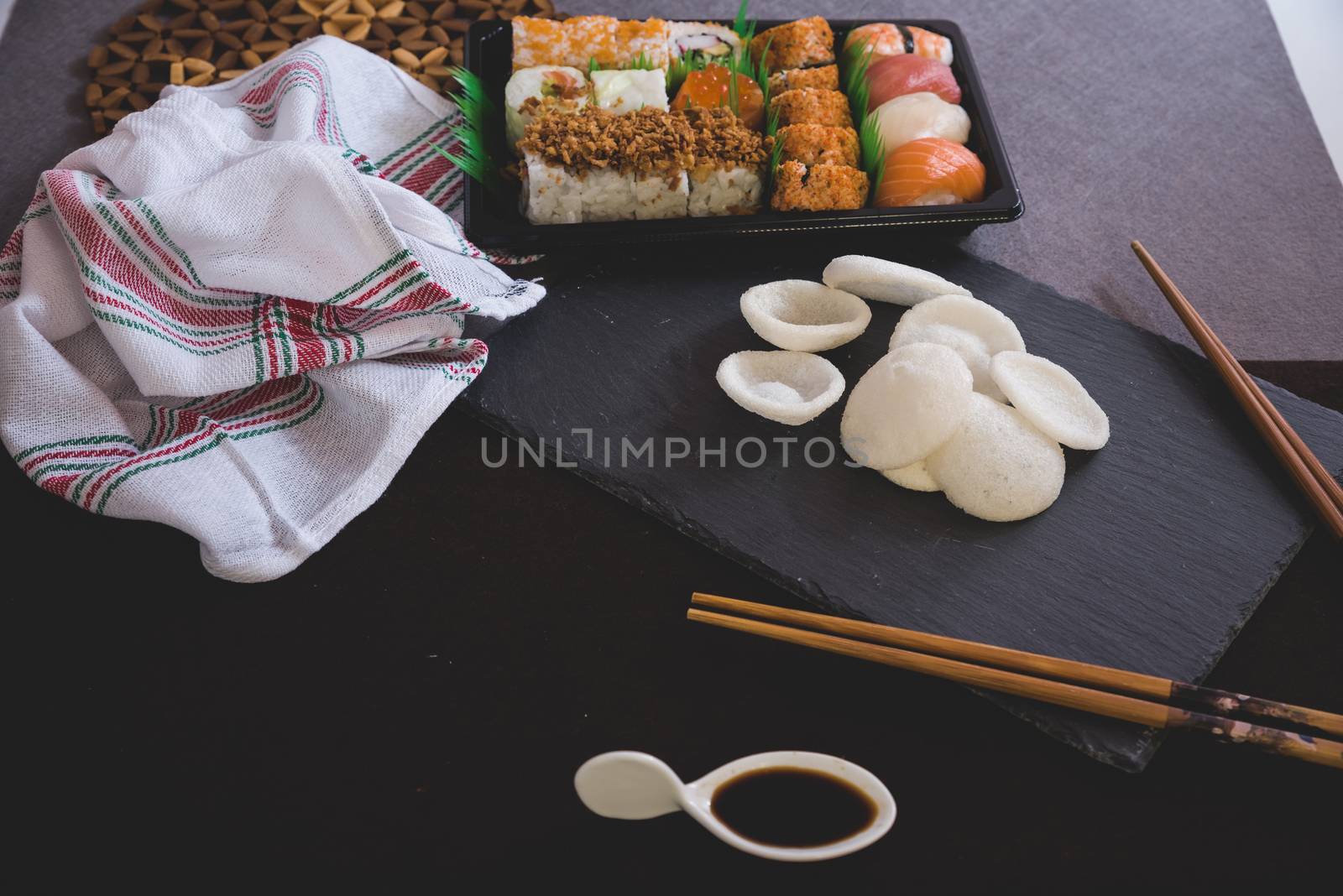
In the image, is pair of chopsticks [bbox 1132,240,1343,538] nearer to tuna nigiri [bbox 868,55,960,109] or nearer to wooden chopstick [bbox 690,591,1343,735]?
wooden chopstick [bbox 690,591,1343,735]

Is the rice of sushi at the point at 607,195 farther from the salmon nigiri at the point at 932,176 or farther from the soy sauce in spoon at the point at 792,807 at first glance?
the soy sauce in spoon at the point at 792,807

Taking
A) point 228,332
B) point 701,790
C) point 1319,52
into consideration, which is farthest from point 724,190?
point 1319,52

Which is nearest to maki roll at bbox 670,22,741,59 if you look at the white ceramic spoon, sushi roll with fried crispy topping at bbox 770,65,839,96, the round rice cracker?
sushi roll with fried crispy topping at bbox 770,65,839,96

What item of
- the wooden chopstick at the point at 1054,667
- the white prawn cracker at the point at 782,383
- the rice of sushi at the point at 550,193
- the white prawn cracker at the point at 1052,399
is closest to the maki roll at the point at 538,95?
the rice of sushi at the point at 550,193

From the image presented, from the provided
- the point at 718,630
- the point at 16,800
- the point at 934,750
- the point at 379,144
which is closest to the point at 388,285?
the point at 379,144

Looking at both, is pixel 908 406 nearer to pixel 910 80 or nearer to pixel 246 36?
pixel 910 80
